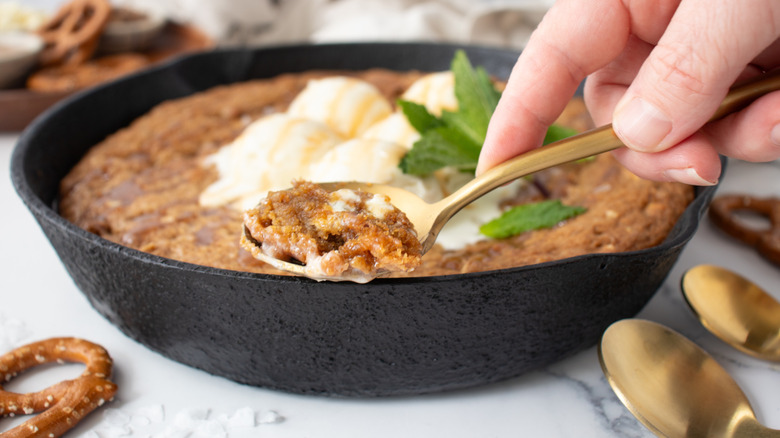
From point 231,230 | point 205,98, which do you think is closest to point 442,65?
point 205,98

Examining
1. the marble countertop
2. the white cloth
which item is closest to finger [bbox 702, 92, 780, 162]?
the marble countertop

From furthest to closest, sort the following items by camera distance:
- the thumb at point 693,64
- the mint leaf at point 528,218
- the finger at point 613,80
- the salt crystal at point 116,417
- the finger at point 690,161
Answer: the mint leaf at point 528,218, the finger at point 613,80, the salt crystal at point 116,417, the finger at point 690,161, the thumb at point 693,64

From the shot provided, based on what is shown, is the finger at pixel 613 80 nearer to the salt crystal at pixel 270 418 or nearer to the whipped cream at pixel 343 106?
the whipped cream at pixel 343 106

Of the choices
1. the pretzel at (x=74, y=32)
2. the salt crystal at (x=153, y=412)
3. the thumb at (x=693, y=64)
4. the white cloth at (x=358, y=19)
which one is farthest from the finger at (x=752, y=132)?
the pretzel at (x=74, y=32)

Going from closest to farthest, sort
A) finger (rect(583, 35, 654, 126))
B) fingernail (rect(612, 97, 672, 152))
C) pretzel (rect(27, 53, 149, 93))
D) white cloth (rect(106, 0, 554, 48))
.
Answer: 1. fingernail (rect(612, 97, 672, 152))
2. finger (rect(583, 35, 654, 126))
3. pretzel (rect(27, 53, 149, 93))
4. white cloth (rect(106, 0, 554, 48))

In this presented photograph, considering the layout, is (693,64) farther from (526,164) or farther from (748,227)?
(748,227)

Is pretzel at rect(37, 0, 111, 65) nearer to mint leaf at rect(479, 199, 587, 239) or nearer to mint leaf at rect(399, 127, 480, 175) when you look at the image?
mint leaf at rect(399, 127, 480, 175)
